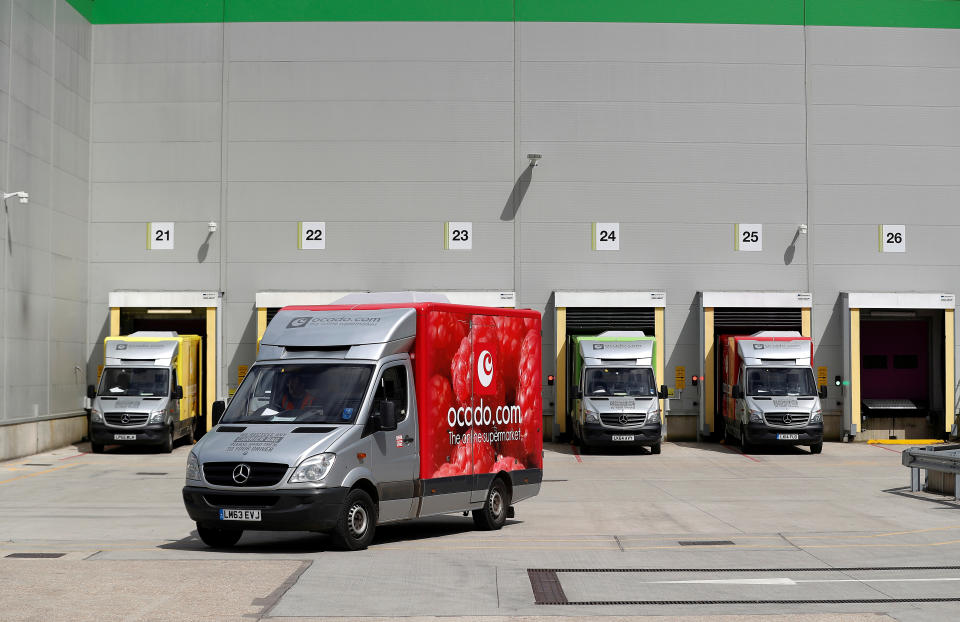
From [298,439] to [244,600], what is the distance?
3410mm

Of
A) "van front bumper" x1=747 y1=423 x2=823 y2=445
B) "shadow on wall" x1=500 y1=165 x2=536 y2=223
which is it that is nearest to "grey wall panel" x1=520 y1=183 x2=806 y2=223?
"shadow on wall" x1=500 y1=165 x2=536 y2=223

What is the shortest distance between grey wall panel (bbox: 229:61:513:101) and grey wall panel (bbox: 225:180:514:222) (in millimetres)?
2686

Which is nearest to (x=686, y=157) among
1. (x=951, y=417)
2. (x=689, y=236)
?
(x=689, y=236)

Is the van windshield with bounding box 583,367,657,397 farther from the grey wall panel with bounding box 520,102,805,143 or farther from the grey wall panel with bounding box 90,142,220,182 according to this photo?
the grey wall panel with bounding box 90,142,220,182

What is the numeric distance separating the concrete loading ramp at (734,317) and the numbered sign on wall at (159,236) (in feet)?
53.6

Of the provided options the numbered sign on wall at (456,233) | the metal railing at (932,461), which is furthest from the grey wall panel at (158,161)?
the metal railing at (932,461)

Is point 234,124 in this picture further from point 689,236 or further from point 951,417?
point 951,417

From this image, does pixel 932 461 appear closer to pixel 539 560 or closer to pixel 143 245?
pixel 539 560

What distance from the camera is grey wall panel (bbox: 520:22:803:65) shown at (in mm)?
36312

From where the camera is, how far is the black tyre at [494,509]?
15.9 m

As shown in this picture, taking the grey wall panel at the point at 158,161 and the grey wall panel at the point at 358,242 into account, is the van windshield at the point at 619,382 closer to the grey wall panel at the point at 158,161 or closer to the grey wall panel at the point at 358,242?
the grey wall panel at the point at 358,242

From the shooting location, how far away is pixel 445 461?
15.0m

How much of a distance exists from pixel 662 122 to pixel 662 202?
2479mm

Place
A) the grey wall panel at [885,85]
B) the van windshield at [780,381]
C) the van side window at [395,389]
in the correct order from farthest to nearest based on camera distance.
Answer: the grey wall panel at [885,85] → the van windshield at [780,381] → the van side window at [395,389]
